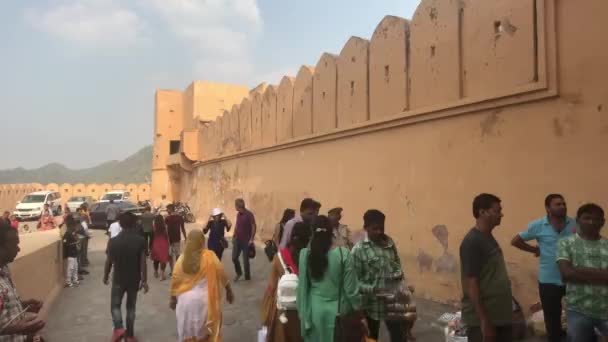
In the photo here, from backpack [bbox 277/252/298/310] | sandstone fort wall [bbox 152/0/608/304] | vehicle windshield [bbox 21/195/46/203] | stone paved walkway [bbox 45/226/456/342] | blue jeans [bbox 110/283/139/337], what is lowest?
stone paved walkway [bbox 45/226/456/342]

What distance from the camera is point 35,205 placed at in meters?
26.0

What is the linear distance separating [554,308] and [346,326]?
199 cm

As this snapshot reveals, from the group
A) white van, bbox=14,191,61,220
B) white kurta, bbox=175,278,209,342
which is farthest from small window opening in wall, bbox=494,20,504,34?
white van, bbox=14,191,61,220

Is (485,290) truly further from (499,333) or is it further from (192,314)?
(192,314)

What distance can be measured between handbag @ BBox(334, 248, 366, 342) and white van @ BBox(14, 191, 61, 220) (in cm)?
2716

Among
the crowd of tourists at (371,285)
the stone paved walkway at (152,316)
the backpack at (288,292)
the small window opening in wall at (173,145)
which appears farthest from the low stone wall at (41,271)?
the small window opening in wall at (173,145)

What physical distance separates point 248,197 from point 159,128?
1684 centimetres

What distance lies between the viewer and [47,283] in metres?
7.07

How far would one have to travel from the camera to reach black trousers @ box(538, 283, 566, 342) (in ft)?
12.9

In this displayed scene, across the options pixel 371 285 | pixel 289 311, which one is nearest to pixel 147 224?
pixel 289 311

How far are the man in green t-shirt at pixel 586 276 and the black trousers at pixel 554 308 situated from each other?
710 mm

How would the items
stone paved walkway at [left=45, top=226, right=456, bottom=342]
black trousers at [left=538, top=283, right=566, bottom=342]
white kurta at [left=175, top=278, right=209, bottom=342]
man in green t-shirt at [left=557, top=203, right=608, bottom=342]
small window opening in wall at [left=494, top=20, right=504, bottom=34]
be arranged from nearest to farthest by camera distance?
1. man in green t-shirt at [left=557, top=203, right=608, bottom=342]
2. black trousers at [left=538, top=283, right=566, bottom=342]
3. white kurta at [left=175, top=278, right=209, bottom=342]
4. stone paved walkway at [left=45, top=226, right=456, bottom=342]
5. small window opening in wall at [left=494, top=20, right=504, bottom=34]

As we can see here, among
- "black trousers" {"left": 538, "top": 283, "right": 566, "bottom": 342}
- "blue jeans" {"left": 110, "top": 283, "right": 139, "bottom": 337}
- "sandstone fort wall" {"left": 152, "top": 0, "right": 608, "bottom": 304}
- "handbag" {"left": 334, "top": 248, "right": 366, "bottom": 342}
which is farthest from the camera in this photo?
"blue jeans" {"left": 110, "top": 283, "right": 139, "bottom": 337}

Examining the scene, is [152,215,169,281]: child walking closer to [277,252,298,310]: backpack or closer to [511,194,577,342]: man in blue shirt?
[277,252,298,310]: backpack
